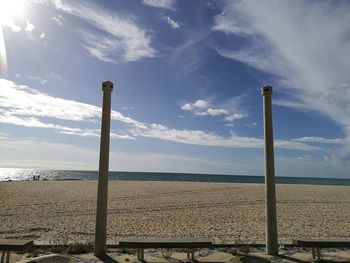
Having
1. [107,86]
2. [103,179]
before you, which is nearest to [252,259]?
[103,179]

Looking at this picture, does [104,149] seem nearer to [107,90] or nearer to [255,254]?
[107,90]

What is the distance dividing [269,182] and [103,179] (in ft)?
9.54

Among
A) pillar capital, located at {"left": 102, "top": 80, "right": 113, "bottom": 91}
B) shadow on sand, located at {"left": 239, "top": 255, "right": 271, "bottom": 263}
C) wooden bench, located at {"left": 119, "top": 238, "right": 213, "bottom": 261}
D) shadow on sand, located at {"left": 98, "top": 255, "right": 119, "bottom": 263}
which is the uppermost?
pillar capital, located at {"left": 102, "top": 80, "right": 113, "bottom": 91}

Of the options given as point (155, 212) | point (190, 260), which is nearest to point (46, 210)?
point (155, 212)

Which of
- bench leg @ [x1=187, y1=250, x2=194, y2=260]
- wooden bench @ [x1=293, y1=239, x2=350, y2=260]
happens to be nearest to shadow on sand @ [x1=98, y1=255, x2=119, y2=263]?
bench leg @ [x1=187, y1=250, x2=194, y2=260]

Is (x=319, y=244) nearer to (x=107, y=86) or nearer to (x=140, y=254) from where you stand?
(x=140, y=254)

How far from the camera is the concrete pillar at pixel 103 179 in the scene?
552cm

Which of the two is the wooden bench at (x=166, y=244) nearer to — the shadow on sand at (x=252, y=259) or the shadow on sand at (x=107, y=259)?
the shadow on sand at (x=107, y=259)

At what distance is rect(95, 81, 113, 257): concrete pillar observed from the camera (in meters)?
5.52

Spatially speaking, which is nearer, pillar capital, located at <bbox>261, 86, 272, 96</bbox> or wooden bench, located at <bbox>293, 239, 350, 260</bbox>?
wooden bench, located at <bbox>293, 239, 350, 260</bbox>

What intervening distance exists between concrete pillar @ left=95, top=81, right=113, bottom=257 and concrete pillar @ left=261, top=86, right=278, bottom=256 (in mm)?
2830

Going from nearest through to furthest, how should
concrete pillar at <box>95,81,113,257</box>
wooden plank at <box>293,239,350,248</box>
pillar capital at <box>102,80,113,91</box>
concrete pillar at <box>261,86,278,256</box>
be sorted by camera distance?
wooden plank at <box>293,239,350,248</box>
concrete pillar at <box>95,81,113,257</box>
concrete pillar at <box>261,86,278,256</box>
pillar capital at <box>102,80,113,91</box>

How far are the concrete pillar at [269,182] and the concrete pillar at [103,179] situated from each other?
2830 millimetres

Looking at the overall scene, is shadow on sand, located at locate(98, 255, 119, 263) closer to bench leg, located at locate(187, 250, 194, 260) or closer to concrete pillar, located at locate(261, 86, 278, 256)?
bench leg, located at locate(187, 250, 194, 260)
